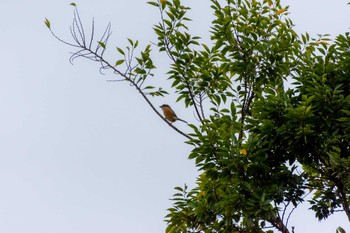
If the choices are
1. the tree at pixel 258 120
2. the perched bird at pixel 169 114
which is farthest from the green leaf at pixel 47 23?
the perched bird at pixel 169 114

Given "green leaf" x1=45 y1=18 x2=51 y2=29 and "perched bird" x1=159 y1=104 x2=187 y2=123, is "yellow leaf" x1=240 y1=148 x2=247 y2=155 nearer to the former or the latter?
"green leaf" x1=45 y1=18 x2=51 y2=29

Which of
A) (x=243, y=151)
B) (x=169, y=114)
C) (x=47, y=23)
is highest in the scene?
(x=169, y=114)

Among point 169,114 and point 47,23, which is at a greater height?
point 169,114

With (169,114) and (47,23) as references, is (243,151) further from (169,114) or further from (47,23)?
(169,114)

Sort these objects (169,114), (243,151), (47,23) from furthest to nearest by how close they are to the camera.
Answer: (169,114) < (47,23) < (243,151)

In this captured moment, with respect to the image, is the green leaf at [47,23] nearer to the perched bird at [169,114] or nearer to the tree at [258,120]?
the tree at [258,120]

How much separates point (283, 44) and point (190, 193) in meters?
2.49

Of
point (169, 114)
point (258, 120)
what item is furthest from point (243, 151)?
point (169, 114)

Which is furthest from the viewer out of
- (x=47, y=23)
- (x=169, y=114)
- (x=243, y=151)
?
(x=169, y=114)

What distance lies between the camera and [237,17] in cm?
877

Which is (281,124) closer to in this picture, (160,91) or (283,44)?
(283,44)

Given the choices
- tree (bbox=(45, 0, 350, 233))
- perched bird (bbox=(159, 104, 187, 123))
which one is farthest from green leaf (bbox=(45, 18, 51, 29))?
perched bird (bbox=(159, 104, 187, 123))

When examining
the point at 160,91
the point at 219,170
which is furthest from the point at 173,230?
the point at 160,91

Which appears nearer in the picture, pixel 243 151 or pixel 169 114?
pixel 243 151
